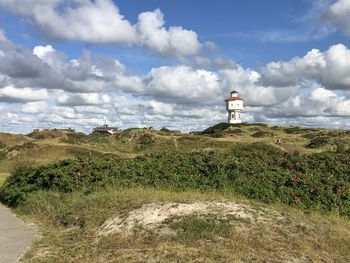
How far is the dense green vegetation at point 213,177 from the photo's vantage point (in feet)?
39.2

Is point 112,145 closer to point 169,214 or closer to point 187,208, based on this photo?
point 187,208

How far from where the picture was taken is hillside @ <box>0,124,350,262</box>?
8.29 m

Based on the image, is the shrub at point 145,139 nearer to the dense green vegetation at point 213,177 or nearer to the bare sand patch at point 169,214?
the dense green vegetation at point 213,177

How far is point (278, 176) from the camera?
12977 mm

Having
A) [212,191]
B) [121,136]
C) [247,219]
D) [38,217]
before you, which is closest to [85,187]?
[38,217]

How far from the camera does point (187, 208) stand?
1017cm

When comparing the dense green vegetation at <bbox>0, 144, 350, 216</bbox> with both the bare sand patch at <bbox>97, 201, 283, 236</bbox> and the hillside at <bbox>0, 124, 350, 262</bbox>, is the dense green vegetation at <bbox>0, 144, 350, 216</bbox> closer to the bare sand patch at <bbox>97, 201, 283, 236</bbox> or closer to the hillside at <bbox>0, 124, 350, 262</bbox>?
the hillside at <bbox>0, 124, 350, 262</bbox>

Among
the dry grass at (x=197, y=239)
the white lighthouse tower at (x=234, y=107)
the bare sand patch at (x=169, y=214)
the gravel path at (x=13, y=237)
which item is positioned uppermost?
the white lighthouse tower at (x=234, y=107)

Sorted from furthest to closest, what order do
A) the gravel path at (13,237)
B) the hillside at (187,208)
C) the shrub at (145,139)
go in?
1. the shrub at (145,139)
2. the gravel path at (13,237)
3. the hillside at (187,208)

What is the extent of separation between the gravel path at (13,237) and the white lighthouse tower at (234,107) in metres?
91.7

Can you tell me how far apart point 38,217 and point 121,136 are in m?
47.0

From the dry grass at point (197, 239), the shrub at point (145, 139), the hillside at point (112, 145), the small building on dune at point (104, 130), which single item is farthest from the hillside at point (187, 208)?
the small building on dune at point (104, 130)

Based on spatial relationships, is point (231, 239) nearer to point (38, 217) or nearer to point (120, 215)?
point (120, 215)

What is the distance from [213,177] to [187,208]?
3530 mm
